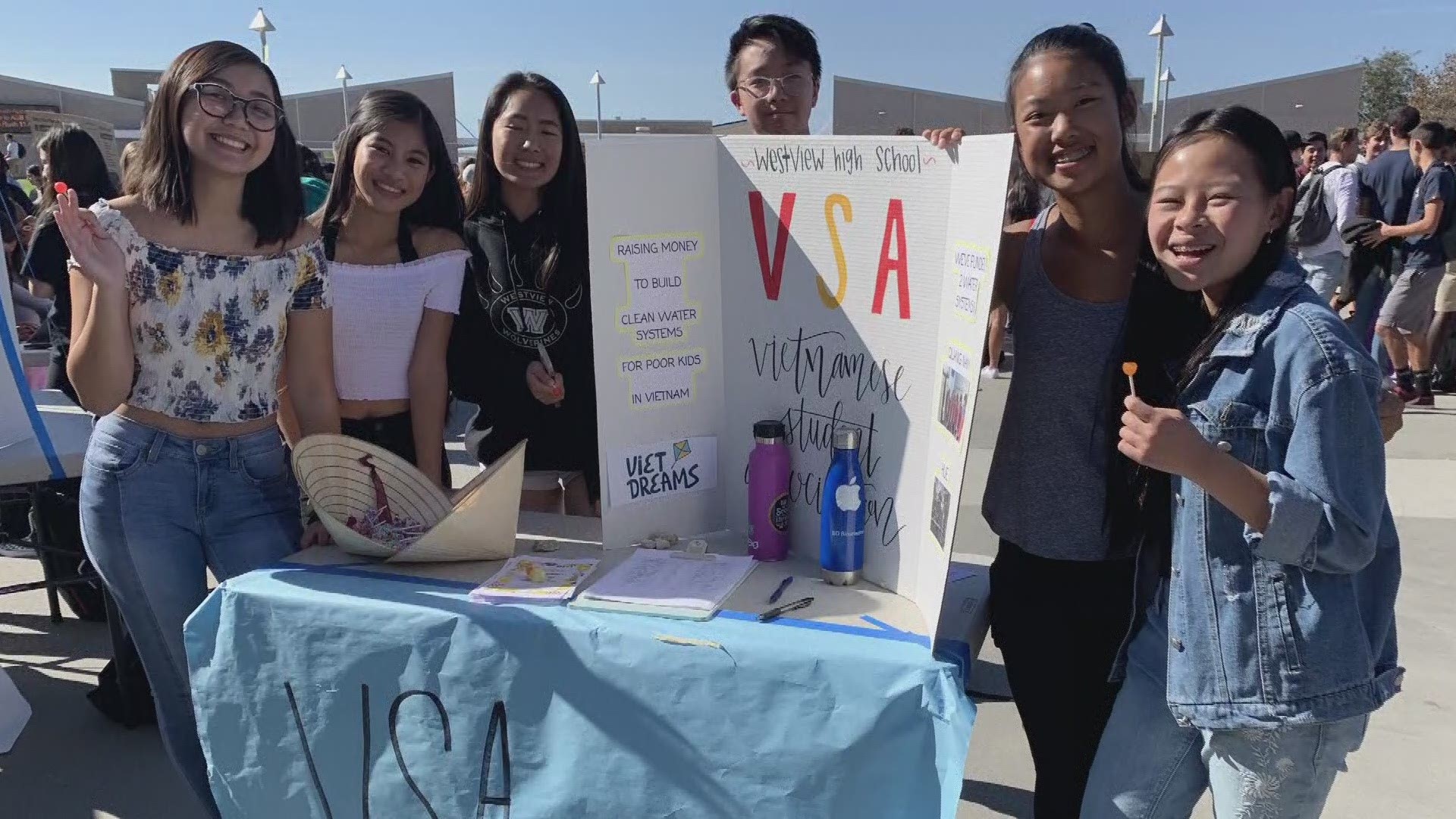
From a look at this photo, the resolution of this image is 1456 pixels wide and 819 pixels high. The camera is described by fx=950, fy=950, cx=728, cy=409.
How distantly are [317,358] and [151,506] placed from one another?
42 centimetres

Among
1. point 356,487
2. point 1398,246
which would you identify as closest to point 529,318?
point 356,487

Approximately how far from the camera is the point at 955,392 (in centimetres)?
140

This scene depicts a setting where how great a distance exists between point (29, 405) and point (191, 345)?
131 cm

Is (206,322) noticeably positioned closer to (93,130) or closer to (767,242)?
(767,242)

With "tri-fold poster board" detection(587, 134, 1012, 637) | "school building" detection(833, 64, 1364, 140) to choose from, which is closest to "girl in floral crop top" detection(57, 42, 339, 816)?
"tri-fold poster board" detection(587, 134, 1012, 637)

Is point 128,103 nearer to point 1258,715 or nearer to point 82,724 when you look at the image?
point 82,724

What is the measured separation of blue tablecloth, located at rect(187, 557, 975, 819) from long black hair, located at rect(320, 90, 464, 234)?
0.86 m

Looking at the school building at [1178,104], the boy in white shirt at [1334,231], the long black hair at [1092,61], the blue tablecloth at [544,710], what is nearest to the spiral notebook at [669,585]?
the blue tablecloth at [544,710]

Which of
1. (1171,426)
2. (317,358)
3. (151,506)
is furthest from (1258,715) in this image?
(151,506)

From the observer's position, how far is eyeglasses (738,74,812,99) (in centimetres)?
249

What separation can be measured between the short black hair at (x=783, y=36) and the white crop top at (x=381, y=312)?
1.00 meters

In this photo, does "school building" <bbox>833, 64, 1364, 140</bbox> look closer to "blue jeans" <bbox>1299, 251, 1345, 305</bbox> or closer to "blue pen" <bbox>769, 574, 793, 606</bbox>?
"blue jeans" <bbox>1299, 251, 1345, 305</bbox>

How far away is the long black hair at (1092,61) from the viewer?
147 cm

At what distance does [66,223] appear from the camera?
163 cm
